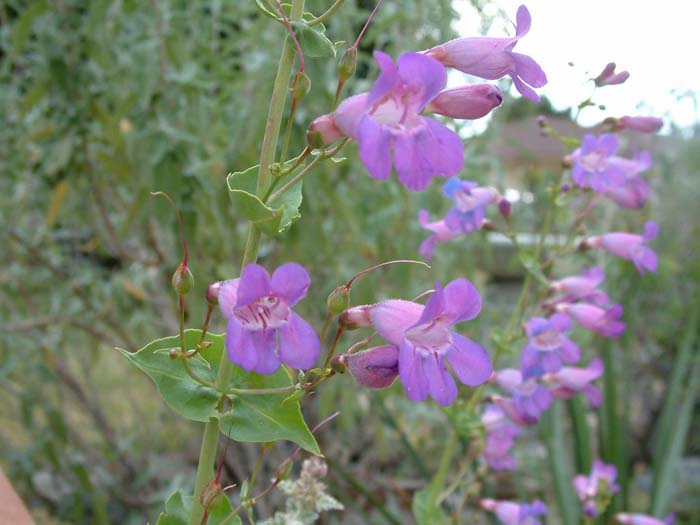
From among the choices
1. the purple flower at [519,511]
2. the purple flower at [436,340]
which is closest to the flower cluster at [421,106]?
the purple flower at [436,340]

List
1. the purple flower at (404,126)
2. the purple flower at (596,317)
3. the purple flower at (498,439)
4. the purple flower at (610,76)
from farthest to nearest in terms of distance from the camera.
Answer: the purple flower at (498,439)
the purple flower at (596,317)
the purple flower at (610,76)
the purple flower at (404,126)

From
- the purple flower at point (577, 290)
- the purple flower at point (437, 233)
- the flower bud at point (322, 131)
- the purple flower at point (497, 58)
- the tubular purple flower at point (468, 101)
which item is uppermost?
the purple flower at point (497, 58)

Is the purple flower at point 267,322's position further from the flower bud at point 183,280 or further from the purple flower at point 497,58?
the purple flower at point 497,58

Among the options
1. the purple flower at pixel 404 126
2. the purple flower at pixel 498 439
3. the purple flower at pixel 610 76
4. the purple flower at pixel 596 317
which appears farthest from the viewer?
the purple flower at pixel 498 439

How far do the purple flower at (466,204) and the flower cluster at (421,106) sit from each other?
1.77 feet

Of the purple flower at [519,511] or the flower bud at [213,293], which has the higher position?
the flower bud at [213,293]

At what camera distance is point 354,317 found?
619mm

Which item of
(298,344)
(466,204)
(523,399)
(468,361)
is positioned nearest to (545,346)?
(523,399)

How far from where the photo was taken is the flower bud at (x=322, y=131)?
1.86 ft

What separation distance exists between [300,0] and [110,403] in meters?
2.89

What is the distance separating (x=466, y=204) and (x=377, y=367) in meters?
0.63

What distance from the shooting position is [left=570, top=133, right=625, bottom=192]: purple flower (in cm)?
108

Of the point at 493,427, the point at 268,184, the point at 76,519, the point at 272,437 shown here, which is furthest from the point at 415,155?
the point at 76,519

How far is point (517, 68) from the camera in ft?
1.95
